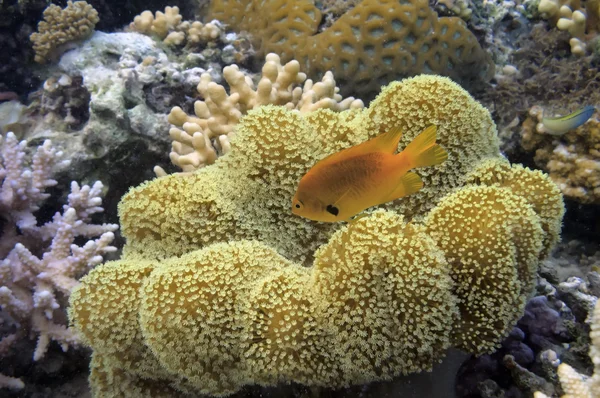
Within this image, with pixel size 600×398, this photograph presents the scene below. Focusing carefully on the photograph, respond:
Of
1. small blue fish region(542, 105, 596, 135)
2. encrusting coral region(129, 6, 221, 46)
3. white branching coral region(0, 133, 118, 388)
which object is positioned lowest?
white branching coral region(0, 133, 118, 388)

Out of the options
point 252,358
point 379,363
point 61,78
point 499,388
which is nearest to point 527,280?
point 499,388

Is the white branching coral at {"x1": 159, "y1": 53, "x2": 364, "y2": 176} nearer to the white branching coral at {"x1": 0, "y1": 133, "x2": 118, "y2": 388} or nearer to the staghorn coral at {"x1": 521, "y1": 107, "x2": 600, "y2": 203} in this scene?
the white branching coral at {"x1": 0, "y1": 133, "x2": 118, "y2": 388}

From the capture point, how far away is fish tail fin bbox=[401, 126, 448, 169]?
1504 millimetres

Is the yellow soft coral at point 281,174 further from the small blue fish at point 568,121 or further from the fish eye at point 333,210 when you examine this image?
the small blue fish at point 568,121

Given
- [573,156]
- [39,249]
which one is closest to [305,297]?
[39,249]

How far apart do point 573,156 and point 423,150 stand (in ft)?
8.78

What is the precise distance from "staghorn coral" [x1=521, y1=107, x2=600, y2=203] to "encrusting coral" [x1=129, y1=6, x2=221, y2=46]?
314 cm

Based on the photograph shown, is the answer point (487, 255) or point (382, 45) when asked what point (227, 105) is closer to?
point (382, 45)

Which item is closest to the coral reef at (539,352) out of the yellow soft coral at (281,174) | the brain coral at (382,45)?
the yellow soft coral at (281,174)

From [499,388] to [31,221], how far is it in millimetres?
3341

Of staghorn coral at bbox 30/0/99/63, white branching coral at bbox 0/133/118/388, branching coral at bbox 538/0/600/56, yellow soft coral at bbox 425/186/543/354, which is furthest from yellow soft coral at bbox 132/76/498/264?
branching coral at bbox 538/0/600/56

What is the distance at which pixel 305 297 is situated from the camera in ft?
5.41

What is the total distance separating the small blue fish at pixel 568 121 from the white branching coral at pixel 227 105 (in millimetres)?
1552

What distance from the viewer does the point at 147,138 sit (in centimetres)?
341
